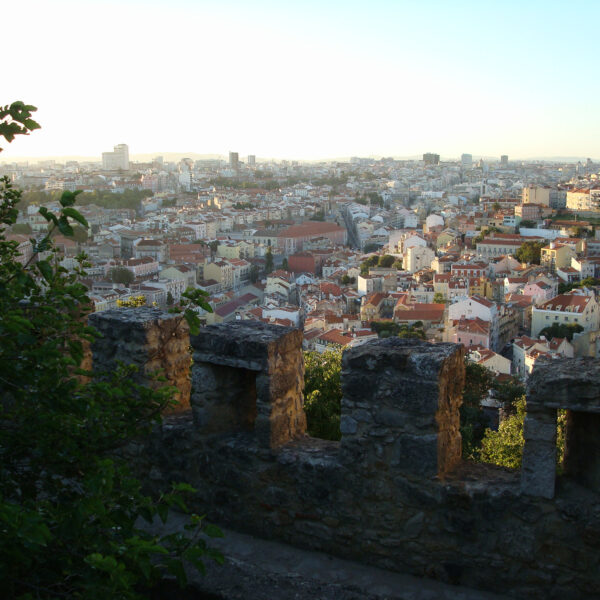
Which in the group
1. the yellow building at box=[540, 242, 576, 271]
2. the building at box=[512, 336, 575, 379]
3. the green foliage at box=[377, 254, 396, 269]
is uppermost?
the yellow building at box=[540, 242, 576, 271]

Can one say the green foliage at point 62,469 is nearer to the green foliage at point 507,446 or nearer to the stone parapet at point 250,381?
the stone parapet at point 250,381

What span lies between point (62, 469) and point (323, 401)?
608cm

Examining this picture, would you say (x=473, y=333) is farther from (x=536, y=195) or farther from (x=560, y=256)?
(x=536, y=195)

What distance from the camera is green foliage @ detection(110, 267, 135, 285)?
2608 inches

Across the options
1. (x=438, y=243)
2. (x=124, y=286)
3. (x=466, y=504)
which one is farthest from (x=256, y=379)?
(x=438, y=243)

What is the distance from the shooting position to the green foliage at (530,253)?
2795 inches

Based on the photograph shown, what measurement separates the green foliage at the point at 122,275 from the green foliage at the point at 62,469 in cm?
6453

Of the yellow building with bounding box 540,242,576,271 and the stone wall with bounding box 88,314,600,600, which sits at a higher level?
the stone wall with bounding box 88,314,600,600

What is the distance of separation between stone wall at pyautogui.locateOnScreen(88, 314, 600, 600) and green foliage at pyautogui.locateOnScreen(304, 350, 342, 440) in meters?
3.45

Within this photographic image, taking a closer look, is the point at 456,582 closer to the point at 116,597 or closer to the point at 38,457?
the point at 116,597

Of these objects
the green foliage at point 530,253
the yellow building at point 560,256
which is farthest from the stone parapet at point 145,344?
the green foliage at point 530,253

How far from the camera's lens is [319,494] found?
397 centimetres

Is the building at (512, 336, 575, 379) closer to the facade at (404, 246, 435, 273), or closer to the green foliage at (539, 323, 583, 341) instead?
the green foliage at (539, 323, 583, 341)

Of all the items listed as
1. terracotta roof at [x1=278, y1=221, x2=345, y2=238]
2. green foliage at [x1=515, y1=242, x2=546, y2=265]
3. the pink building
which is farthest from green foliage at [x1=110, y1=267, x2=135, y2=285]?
green foliage at [x1=515, y1=242, x2=546, y2=265]
